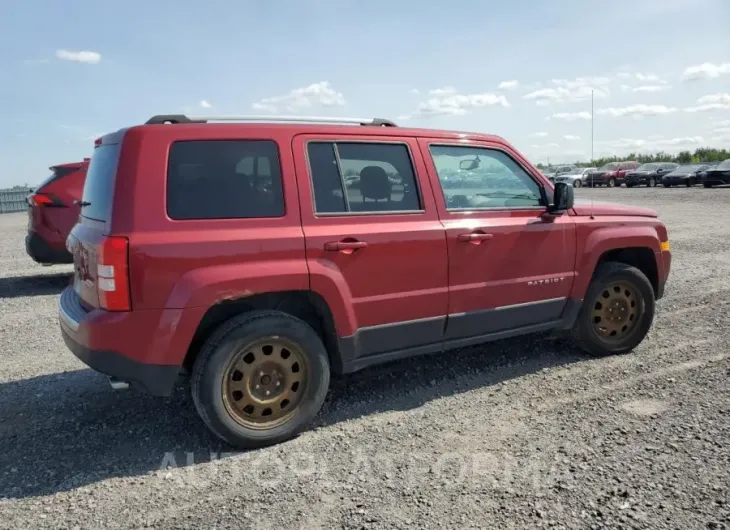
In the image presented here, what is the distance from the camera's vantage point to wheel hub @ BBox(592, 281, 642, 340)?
16.1 feet

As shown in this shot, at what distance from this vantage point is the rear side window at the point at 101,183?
10.9 feet

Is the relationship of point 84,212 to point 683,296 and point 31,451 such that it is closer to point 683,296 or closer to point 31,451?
point 31,451

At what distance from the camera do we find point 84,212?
3.84 metres

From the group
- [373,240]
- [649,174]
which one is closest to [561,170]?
[649,174]

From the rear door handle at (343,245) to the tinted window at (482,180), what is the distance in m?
0.81

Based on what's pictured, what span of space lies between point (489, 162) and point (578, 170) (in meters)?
42.4

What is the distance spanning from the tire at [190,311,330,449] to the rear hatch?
577mm

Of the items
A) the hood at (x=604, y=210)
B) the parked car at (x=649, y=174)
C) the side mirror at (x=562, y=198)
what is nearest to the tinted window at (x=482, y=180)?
the side mirror at (x=562, y=198)

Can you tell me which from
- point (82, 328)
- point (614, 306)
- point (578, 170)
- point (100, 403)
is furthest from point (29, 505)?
point (578, 170)

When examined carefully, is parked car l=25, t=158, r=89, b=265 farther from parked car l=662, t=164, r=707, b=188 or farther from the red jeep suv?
parked car l=662, t=164, r=707, b=188

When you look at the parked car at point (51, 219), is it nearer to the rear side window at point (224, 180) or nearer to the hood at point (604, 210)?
the rear side window at point (224, 180)

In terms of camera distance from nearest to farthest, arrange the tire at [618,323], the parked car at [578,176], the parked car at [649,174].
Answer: the tire at [618,323] → the parked car at [649,174] → the parked car at [578,176]

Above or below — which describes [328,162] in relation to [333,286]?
above

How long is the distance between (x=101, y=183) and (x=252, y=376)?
148 centimetres
